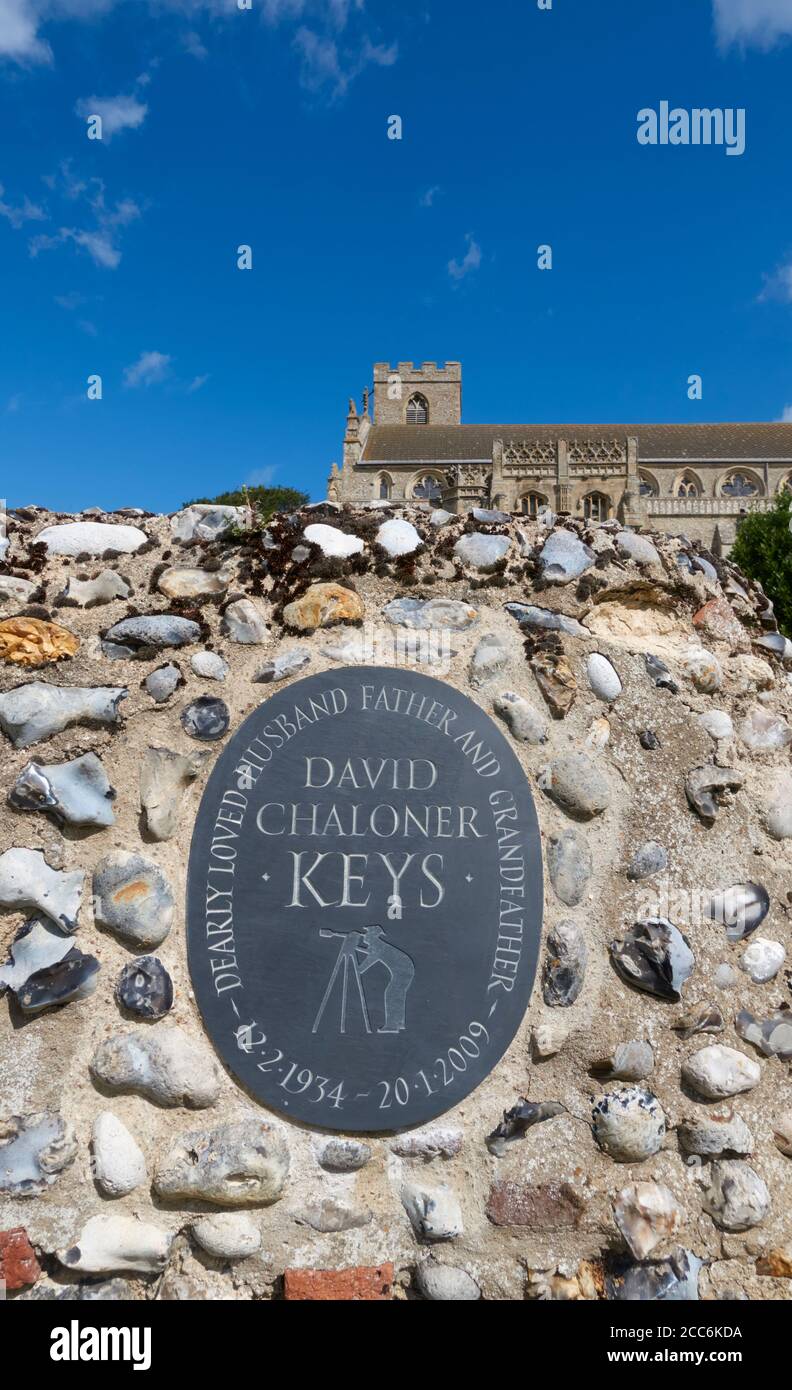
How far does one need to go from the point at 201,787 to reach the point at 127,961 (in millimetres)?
458

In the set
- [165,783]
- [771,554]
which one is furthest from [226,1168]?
[771,554]

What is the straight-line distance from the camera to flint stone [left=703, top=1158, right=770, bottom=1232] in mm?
1951

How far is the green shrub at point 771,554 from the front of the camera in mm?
16625

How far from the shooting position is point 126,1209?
187cm

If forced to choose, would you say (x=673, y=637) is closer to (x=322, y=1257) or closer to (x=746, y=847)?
(x=746, y=847)

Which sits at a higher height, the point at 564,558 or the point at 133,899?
the point at 564,558

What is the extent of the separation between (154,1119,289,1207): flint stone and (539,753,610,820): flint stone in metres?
1.10

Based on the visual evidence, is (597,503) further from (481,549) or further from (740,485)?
(481,549)

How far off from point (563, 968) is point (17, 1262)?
1430 mm

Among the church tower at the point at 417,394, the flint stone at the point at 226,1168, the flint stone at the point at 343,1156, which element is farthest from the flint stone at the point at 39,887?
the church tower at the point at 417,394

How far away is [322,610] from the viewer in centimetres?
225

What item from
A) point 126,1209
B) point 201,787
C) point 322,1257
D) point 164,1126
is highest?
point 201,787

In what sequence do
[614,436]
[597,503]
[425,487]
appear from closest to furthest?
[597,503], [614,436], [425,487]

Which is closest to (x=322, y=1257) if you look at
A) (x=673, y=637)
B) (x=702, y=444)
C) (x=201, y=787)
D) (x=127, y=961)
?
(x=127, y=961)
